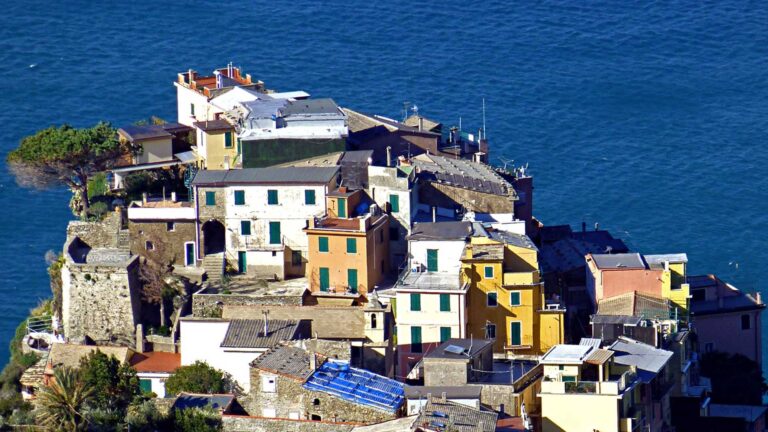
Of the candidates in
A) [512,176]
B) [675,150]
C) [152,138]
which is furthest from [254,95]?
[675,150]

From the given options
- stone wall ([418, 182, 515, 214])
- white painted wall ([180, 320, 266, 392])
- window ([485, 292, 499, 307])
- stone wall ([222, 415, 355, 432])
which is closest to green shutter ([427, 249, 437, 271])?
window ([485, 292, 499, 307])

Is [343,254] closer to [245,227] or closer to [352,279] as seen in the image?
[352,279]

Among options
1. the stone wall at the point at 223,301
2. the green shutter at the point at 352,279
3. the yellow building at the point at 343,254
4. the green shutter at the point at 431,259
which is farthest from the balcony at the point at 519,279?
the stone wall at the point at 223,301

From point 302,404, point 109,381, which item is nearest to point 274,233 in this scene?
point 109,381

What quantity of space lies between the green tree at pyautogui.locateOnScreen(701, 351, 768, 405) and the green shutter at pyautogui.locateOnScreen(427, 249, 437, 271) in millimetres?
14596

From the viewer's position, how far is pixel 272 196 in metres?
100

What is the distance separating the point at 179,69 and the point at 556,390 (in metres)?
106

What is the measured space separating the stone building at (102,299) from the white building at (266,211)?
165 inches

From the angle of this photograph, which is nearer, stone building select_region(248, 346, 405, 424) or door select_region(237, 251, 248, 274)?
stone building select_region(248, 346, 405, 424)

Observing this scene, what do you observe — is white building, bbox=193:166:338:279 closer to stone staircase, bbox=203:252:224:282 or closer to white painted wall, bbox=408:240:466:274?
stone staircase, bbox=203:252:224:282

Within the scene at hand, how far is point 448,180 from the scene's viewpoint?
104562mm

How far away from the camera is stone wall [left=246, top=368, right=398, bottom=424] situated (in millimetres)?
84438

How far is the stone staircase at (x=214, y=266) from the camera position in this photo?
100500 mm

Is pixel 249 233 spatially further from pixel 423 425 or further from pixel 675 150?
pixel 675 150
